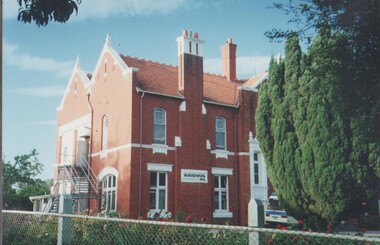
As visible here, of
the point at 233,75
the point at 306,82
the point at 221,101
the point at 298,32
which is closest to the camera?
the point at 298,32

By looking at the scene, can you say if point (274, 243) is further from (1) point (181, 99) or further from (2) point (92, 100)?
(2) point (92, 100)

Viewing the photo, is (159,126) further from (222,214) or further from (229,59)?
(229,59)

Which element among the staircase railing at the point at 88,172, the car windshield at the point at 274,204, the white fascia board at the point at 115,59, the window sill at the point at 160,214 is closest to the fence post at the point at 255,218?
the window sill at the point at 160,214

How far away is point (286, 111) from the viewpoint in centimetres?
1526

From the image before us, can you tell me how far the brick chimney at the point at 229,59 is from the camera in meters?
27.3

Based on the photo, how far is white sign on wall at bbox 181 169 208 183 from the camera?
21.6m

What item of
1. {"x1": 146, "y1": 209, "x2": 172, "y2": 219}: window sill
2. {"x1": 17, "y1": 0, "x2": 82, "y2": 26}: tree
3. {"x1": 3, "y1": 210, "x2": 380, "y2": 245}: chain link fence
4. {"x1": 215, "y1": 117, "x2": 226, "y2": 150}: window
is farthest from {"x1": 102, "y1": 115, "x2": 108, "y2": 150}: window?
{"x1": 17, "y1": 0, "x2": 82, "y2": 26}: tree

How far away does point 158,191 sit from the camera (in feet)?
69.1

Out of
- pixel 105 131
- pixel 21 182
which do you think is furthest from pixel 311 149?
pixel 21 182

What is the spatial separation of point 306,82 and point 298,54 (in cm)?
130

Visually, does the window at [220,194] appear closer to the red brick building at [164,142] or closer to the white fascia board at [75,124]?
the red brick building at [164,142]

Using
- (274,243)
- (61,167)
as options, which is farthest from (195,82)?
(274,243)

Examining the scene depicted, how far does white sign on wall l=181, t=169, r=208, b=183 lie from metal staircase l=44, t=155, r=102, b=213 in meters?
4.78

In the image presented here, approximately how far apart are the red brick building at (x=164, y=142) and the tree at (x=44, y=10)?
50.1 ft
